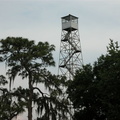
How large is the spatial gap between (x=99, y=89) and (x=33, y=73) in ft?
18.0

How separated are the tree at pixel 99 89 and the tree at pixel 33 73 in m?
3.28

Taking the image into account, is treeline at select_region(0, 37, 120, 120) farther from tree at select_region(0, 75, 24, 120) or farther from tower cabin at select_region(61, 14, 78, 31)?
tower cabin at select_region(61, 14, 78, 31)

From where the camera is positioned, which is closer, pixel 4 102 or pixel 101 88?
pixel 4 102

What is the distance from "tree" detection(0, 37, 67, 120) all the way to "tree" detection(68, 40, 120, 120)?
3.28 meters

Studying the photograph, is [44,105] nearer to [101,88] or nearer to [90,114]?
[101,88]

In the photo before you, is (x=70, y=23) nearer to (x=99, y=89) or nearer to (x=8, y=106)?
(x=99, y=89)

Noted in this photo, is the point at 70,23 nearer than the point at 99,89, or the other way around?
the point at 99,89

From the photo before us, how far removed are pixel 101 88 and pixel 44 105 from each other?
461 centimetres

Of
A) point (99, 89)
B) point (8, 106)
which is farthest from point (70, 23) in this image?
point (8, 106)

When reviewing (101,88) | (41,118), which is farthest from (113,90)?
(41,118)

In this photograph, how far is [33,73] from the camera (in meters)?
22.0

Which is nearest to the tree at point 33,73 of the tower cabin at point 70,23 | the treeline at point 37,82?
the treeline at point 37,82

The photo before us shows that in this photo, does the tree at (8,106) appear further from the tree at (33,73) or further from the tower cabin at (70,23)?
the tower cabin at (70,23)

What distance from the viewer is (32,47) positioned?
878 inches
